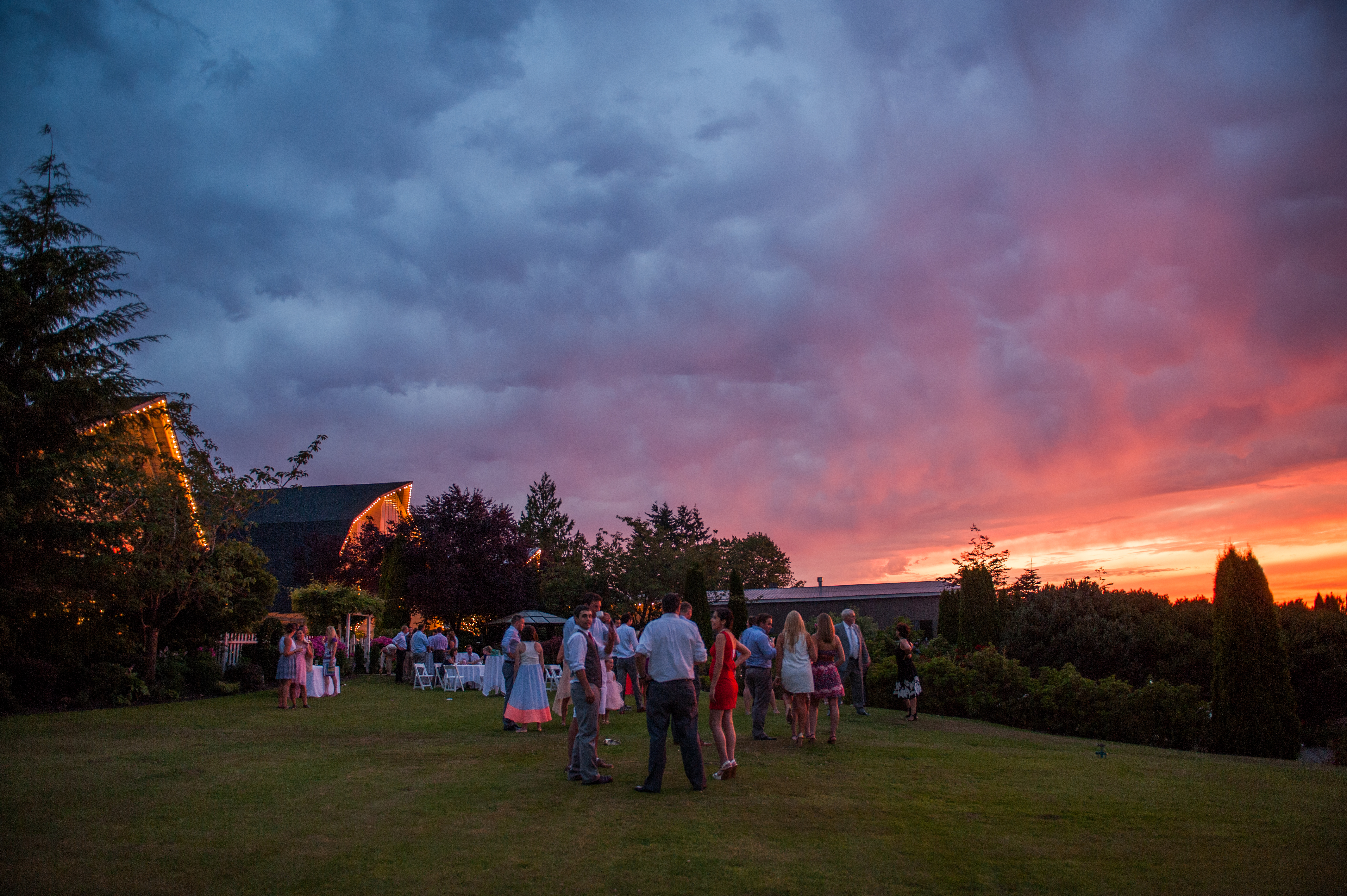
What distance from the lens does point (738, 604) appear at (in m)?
28.9

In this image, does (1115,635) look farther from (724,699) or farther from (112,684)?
(112,684)

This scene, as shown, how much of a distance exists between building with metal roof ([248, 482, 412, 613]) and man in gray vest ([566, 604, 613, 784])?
127 feet

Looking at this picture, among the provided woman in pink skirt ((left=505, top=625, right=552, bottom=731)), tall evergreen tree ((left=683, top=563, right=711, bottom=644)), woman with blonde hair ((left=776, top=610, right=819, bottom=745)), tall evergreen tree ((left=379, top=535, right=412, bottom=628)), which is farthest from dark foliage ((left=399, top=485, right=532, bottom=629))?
woman with blonde hair ((left=776, top=610, right=819, bottom=745))

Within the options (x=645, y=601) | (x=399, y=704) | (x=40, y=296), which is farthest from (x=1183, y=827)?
(x=645, y=601)

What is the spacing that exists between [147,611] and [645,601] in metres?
22.2

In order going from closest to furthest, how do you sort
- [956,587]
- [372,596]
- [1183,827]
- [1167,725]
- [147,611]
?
[1183,827] < [1167,725] < [147,611] < [372,596] < [956,587]

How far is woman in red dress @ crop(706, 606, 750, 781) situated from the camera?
849 centimetres

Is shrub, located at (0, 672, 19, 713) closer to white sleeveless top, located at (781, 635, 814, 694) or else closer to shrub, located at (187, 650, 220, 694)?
shrub, located at (187, 650, 220, 694)

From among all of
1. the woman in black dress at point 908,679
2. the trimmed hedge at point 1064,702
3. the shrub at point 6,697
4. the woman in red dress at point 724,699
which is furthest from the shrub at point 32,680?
the trimmed hedge at point 1064,702

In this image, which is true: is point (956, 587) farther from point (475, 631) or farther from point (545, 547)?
point (545, 547)

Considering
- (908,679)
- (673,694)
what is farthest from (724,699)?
(908,679)

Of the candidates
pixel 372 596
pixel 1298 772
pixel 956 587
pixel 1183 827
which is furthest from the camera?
pixel 956 587

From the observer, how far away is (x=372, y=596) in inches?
1222

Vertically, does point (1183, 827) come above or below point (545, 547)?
below
